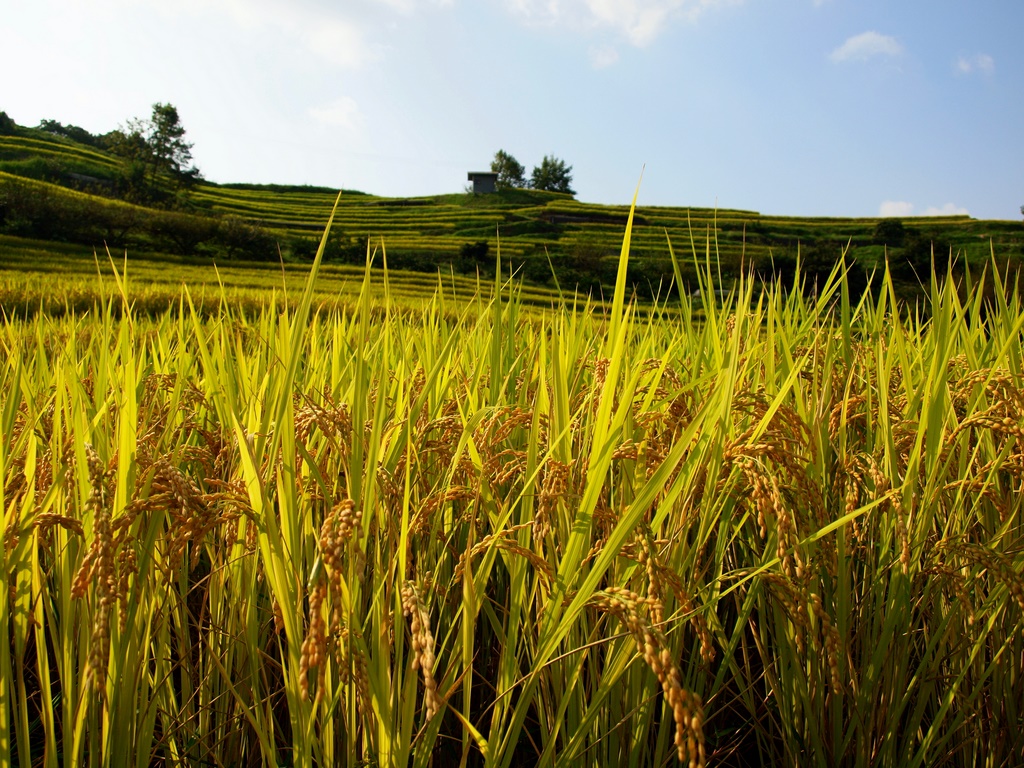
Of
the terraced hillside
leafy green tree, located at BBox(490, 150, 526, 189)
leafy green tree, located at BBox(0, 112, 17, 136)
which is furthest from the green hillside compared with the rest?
leafy green tree, located at BBox(490, 150, 526, 189)

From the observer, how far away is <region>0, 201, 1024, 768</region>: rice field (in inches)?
33.9

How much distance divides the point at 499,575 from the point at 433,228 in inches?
1879

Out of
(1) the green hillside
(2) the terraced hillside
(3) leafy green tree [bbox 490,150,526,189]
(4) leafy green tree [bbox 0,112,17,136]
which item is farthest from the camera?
(3) leafy green tree [bbox 490,150,526,189]

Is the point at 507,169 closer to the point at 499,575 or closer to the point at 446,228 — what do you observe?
the point at 446,228

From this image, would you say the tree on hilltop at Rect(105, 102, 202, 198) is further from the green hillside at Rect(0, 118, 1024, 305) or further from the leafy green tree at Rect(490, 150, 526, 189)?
the leafy green tree at Rect(490, 150, 526, 189)

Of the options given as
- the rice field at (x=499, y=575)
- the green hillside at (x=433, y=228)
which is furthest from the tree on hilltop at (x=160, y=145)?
the rice field at (x=499, y=575)

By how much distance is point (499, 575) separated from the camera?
136 cm

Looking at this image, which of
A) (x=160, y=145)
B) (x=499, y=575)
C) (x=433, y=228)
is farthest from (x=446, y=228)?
(x=499, y=575)

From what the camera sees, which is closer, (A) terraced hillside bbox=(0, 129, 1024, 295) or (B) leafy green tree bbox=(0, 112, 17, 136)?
(A) terraced hillside bbox=(0, 129, 1024, 295)

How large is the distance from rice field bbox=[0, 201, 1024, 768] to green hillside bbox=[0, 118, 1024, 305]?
2039cm

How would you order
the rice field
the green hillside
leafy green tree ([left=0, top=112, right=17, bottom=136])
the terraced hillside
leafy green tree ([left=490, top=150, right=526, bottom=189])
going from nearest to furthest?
the rice field
the green hillside
the terraced hillside
leafy green tree ([left=0, top=112, right=17, bottom=136])
leafy green tree ([left=490, top=150, right=526, bottom=189])

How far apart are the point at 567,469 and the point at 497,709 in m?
0.37

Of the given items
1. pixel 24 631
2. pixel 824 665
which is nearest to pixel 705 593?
pixel 824 665

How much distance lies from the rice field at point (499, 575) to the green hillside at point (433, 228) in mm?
20389
